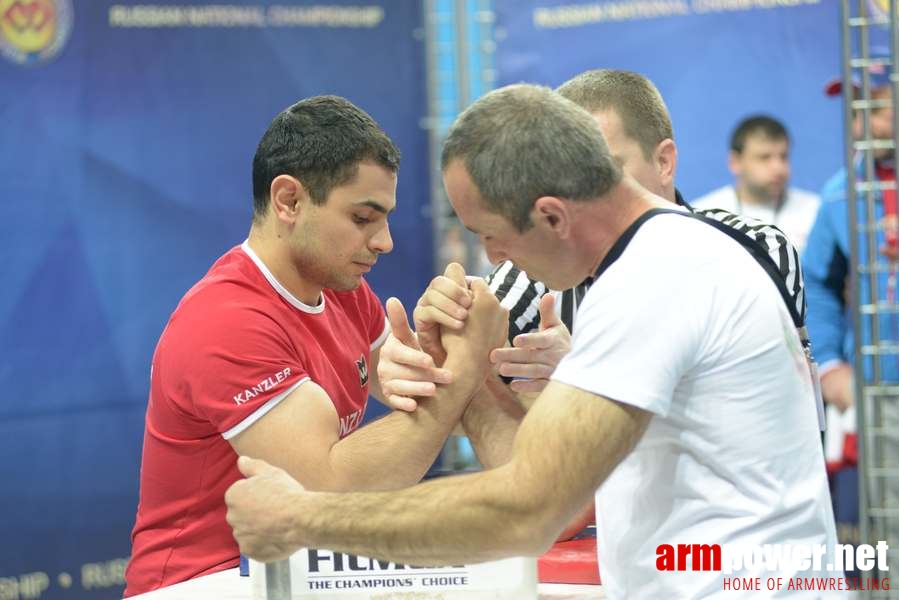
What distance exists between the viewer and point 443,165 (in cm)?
184

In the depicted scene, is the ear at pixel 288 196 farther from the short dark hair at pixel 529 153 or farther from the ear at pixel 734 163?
the ear at pixel 734 163

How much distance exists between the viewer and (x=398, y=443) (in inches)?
92.1

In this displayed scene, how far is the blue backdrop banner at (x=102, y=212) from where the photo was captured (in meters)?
4.39

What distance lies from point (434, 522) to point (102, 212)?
325cm

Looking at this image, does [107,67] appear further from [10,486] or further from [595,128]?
[595,128]

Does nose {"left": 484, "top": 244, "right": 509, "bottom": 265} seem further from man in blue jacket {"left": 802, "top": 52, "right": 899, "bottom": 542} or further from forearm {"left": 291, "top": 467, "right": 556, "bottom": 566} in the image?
man in blue jacket {"left": 802, "top": 52, "right": 899, "bottom": 542}

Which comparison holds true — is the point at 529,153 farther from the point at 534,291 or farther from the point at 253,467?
the point at 534,291

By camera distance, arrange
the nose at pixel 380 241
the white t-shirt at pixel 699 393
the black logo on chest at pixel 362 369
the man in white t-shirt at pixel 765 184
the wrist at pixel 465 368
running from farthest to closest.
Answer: the man in white t-shirt at pixel 765 184 → the black logo on chest at pixel 362 369 → the nose at pixel 380 241 → the wrist at pixel 465 368 → the white t-shirt at pixel 699 393

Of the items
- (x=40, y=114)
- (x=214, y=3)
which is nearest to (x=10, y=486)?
(x=40, y=114)

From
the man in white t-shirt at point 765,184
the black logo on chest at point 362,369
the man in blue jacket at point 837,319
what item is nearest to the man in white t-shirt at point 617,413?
the black logo on chest at point 362,369

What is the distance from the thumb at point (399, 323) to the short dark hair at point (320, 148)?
395 mm

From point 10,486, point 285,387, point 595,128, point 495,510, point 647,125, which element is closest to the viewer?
point 495,510

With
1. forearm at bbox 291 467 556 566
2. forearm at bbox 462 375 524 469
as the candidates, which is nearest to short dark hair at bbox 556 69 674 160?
forearm at bbox 462 375 524 469

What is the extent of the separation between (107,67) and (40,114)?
0.35 m
